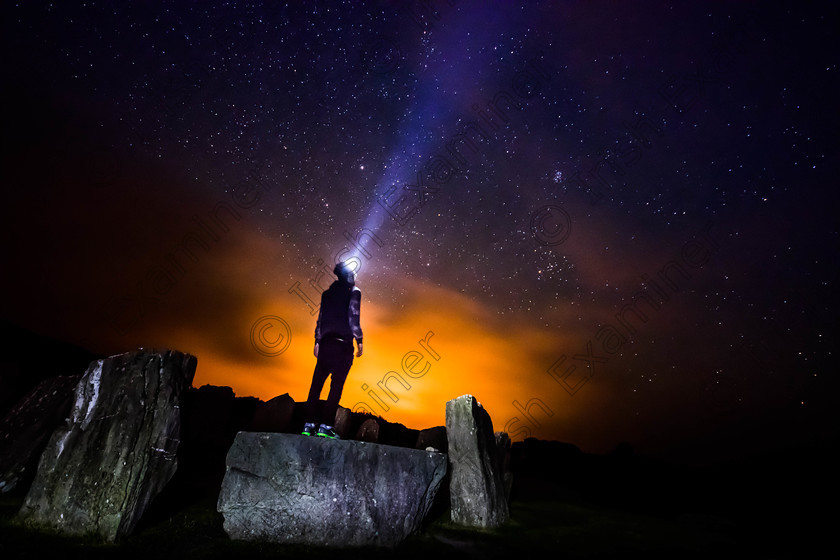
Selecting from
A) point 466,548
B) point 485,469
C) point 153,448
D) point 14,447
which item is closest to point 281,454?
point 153,448

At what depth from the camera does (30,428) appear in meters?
4.19

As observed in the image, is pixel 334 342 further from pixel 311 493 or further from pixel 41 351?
pixel 41 351

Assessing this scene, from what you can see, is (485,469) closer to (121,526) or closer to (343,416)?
(121,526)

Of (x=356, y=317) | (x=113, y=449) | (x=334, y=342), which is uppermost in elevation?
(x=356, y=317)

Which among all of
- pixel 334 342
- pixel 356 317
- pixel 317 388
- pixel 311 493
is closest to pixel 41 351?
pixel 317 388

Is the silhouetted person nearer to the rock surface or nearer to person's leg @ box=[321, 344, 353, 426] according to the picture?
person's leg @ box=[321, 344, 353, 426]

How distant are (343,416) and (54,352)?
12836 millimetres

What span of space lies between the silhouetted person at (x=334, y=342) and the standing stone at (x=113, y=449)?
1.66 metres

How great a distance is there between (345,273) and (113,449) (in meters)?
3.20

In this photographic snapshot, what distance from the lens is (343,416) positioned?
960 centimetres

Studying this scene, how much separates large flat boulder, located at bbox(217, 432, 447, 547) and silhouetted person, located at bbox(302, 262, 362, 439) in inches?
47.7

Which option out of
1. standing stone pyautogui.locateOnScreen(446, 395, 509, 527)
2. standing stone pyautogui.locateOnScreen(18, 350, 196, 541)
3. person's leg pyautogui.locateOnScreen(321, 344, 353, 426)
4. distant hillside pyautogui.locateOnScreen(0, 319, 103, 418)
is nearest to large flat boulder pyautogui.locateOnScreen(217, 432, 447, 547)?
standing stone pyautogui.locateOnScreen(18, 350, 196, 541)

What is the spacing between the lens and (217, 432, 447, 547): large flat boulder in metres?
3.20

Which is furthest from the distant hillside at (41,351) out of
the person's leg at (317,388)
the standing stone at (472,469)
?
the standing stone at (472,469)
